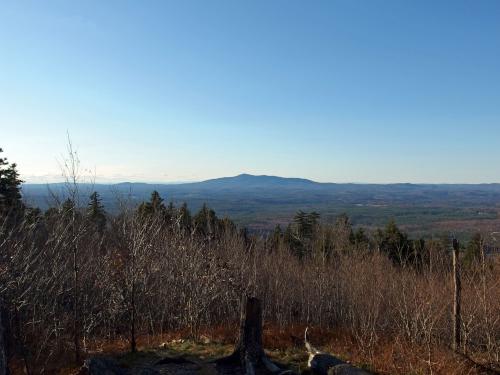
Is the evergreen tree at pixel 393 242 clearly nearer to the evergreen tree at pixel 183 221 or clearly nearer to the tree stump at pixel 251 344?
the evergreen tree at pixel 183 221

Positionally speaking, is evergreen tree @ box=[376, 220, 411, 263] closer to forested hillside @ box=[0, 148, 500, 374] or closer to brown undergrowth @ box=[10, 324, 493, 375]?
forested hillside @ box=[0, 148, 500, 374]

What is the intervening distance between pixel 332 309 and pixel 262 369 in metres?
15.5

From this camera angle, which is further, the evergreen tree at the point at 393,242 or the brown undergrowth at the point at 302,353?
the evergreen tree at the point at 393,242

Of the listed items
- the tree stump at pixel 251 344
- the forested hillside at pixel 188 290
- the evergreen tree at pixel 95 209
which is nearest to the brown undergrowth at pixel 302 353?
the forested hillside at pixel 188 290

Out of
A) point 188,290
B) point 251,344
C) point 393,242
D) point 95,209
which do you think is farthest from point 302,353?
point 393,242

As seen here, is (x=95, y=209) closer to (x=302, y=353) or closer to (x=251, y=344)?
(x=302, y=353)

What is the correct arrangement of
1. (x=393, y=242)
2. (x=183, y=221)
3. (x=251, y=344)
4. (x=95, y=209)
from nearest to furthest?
1. (x=251, y=344)
2. (x=95, y=209)
3. (x=183, y=221)
4. (x=393, y=242)

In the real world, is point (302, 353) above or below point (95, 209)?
below

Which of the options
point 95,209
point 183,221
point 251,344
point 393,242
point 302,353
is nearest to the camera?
point 251,344

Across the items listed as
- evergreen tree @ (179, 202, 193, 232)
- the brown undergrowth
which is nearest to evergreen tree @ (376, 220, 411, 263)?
evergreen tree @ (179, 202, 193, 232)

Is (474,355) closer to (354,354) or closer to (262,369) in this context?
(354,354)

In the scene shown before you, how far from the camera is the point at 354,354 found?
12.0 metres

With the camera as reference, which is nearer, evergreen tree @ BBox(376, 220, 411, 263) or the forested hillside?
the forested hillside

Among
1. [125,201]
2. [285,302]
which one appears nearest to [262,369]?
[125,201]
